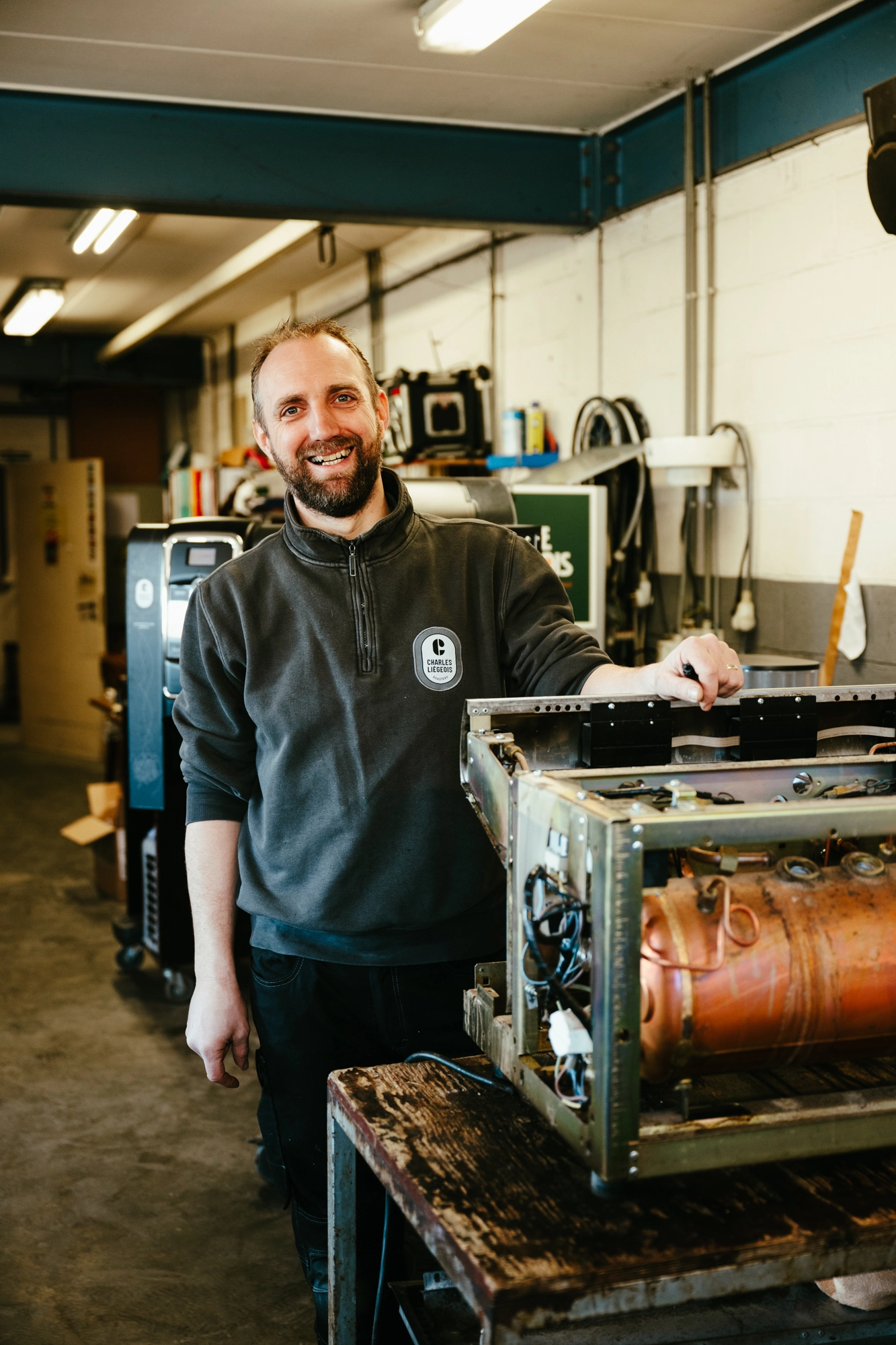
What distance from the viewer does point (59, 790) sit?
6805 millimetres

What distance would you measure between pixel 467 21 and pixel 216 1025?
2.36 metres

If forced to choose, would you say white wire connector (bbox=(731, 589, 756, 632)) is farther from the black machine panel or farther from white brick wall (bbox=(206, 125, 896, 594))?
the black machine panel

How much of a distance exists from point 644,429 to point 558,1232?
3190 mm

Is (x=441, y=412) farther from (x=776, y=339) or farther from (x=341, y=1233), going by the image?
(x=341, y=1233)

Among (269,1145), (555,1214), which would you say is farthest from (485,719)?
(269,1145)

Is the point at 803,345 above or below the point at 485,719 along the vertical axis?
above

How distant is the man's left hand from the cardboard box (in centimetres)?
283

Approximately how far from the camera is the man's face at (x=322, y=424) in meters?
1.64

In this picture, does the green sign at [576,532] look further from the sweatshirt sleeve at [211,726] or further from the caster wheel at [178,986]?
the sweatshirt sleeve at [211,726]

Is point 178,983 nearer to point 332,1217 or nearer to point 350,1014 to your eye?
point 350,1014

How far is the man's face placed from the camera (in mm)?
1643

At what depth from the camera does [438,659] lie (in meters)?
1.63

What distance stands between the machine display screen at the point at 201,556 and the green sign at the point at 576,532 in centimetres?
91

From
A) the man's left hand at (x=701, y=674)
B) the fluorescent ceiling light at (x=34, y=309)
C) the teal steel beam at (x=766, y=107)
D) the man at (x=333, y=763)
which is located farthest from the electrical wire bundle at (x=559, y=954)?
the fluorescent ceiling light at (x=34, y=309)
